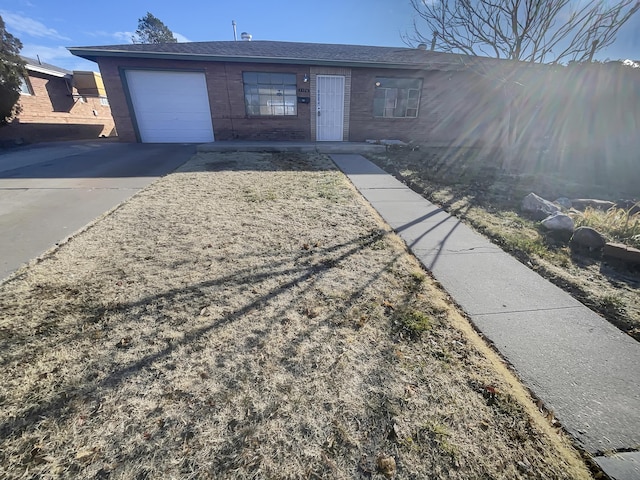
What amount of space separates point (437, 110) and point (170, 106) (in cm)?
1137

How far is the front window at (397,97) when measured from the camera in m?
12.2

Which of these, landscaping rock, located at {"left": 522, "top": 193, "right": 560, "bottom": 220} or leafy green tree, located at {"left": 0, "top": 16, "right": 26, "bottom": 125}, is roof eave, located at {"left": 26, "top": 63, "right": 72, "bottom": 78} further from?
landscaping rock, located at {"left": 522, "top": 193, "right": 560, "bottom": 220}

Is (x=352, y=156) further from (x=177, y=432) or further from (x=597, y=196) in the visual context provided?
(x=177, y=432)

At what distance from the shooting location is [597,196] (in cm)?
590

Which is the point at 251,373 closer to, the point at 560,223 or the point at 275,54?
the point at 560,223

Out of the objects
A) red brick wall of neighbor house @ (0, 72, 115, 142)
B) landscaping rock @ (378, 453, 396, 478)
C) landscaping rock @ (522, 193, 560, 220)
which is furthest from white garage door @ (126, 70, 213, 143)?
landscaping rock @ (378, 453, 396, 478)

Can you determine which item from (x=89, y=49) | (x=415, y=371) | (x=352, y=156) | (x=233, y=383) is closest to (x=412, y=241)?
(x=415, y=371)

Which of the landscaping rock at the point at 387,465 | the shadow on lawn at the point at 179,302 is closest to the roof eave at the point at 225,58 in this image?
the shadow on lawn at the point at 179,302

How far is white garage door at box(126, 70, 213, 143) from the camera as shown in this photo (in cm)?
1089

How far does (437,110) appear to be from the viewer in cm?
1305

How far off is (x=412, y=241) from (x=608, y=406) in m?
2.33

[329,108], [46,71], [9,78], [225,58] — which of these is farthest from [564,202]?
[46,71]

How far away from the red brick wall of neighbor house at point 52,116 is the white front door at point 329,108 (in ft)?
41.8

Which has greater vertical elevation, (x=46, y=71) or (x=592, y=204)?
(x=46, y=71)
